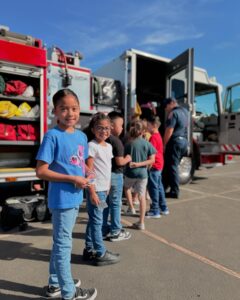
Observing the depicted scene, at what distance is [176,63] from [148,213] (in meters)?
3.92

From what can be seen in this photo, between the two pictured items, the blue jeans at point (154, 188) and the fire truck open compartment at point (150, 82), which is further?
the fire truck open compartment at point (150, 82)

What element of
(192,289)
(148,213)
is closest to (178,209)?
(148,213)

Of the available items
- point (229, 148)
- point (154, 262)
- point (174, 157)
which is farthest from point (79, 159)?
point (229, 148)

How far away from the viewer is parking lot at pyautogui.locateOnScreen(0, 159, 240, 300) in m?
2.58

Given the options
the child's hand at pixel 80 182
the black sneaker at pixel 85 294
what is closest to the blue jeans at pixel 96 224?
the black sneaker at pixel 85 294

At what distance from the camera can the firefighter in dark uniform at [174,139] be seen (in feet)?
19.1

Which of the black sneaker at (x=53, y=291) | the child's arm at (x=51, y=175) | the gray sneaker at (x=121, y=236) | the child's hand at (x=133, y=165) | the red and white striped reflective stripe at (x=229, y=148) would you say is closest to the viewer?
the child's arm at (x=51, y=175)

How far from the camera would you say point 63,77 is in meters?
5.67

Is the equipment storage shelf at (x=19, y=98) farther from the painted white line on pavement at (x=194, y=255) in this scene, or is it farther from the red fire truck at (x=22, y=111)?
the painted white line on pavement at (x=194, y=255)

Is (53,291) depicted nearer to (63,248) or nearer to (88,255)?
(63,248)

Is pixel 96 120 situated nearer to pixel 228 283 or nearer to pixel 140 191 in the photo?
pixel 140 191

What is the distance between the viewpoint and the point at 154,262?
3.14m

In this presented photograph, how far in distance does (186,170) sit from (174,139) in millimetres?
1745

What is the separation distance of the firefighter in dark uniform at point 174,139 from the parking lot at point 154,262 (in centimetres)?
116
